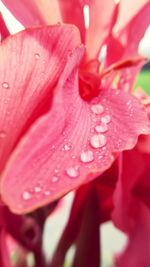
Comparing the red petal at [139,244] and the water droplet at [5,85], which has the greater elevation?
the water droplet at [5,85]

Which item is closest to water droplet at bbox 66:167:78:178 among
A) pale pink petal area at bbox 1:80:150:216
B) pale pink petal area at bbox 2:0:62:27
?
pale pink petal area at bbox 1:80:150:216

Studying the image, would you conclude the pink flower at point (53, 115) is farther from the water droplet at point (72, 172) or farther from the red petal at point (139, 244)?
the red petal at point (139, 244)

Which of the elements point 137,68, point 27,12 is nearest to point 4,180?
point 27,12

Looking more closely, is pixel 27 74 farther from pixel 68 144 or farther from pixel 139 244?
pixel 139 244

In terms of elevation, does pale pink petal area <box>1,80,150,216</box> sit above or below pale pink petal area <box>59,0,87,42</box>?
below

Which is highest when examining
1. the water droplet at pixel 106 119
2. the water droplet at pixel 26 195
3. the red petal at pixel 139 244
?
the water droplet at pixel 106 119

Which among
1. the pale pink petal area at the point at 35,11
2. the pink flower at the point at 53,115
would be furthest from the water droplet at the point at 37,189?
the pale pink petal area at the point at 35,11

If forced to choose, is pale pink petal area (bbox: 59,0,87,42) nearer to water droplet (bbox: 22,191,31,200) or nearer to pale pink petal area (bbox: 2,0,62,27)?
pale pink petal area (bbox: 2,0,62,27)

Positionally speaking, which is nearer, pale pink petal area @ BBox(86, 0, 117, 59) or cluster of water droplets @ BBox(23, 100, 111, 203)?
cluster of water droplets @ BBox(23, 100, 111, 203)
